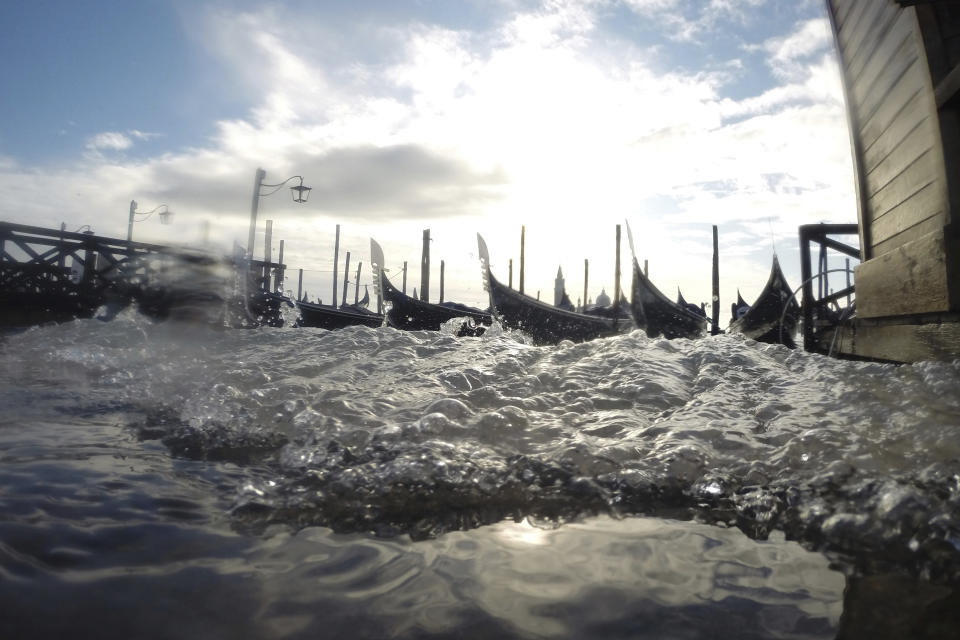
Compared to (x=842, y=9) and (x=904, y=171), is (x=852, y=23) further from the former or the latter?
(x=904, y=171)

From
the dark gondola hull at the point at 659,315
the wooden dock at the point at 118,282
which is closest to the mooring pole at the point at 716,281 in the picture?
the dark gondola hull at the point at 659,315

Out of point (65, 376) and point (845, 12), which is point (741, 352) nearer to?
point (845, 12)

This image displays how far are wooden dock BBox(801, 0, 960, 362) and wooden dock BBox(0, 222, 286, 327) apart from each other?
1143 centimetres

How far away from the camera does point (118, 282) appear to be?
12.7 meters

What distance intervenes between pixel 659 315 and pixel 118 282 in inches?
550

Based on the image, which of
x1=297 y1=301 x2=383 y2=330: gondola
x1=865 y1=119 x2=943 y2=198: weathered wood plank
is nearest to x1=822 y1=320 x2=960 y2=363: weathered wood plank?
x1=865 y1=119 x2=943 y2=198: weathered wood plank

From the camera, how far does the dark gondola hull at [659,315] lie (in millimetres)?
14820

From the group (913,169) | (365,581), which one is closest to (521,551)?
(365,581)

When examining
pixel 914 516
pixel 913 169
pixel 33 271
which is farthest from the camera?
pixel 33 271

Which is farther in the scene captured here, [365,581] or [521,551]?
[521,551]

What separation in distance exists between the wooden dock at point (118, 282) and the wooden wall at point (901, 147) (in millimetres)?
11448

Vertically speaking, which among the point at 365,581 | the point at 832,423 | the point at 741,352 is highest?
the point at 741,352

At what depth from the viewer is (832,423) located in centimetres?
253

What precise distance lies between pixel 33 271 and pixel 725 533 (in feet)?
48.5
